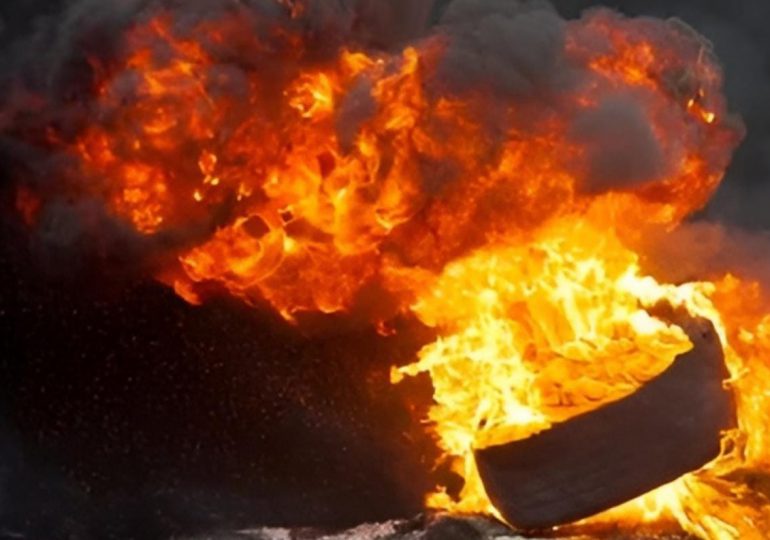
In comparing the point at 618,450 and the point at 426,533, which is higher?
the point at 618,450

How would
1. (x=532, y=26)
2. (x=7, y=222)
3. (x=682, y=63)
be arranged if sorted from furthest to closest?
1. (x=7, y=222)
2. (x=682, y=63)
3. (x=532, y=26)

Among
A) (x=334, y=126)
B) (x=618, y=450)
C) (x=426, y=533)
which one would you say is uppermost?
(x=334, y=126)

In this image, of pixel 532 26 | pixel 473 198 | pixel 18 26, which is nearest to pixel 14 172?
pixel 18 26

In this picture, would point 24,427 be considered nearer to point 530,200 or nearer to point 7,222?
point 7,222

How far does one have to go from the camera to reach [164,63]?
6824 millimetres

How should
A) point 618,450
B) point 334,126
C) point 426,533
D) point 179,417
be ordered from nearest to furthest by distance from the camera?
point 618,450 → point 426,533 → point 334,126 → point 179,417

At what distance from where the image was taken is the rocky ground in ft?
21.8

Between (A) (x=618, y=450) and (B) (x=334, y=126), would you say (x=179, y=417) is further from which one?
(A) (x=618, y=450)

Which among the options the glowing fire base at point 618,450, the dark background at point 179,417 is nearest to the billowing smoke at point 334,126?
the dark background at point 179,417

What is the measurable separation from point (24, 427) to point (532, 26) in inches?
199

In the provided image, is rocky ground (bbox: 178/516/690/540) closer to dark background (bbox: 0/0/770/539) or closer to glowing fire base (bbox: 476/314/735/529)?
glowing fire base (bbox: 476/314/735/529)

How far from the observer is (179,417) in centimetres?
842

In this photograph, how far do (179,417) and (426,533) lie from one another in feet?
8.50

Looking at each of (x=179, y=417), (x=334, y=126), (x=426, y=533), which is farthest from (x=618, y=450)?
(x=179, y=417)
